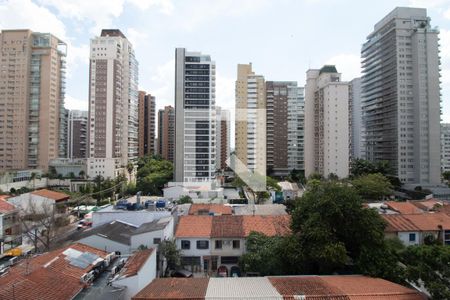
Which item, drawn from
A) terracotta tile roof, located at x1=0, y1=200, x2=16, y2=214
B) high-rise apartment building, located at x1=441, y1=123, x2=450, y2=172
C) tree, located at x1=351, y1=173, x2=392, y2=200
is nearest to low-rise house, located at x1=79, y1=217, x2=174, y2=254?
terracotta tile roof, located at x1=0, y1=200, x2=16, y2=214

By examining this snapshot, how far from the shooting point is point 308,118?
5375cm

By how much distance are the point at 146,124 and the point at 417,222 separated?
2424 inches

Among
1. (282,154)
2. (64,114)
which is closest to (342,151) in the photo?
(282,154)

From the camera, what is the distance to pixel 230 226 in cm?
1762

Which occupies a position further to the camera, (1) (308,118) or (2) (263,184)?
(1) (308,118)

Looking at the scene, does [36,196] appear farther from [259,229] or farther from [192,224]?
[259,229]

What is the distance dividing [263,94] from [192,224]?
39875mm

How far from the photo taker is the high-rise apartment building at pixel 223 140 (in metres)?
52.4

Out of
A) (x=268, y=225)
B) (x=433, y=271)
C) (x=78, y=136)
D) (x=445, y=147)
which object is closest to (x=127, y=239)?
(x=268, y=225)

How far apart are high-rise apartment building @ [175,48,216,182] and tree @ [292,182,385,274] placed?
28935mm

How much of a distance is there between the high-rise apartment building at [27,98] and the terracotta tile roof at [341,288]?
165 feet

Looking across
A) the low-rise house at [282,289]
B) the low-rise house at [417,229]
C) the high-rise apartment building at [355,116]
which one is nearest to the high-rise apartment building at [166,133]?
the high-rise apartment building at [355,116]

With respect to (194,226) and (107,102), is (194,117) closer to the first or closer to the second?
(107,102)

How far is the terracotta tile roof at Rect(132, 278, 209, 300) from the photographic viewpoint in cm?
994
